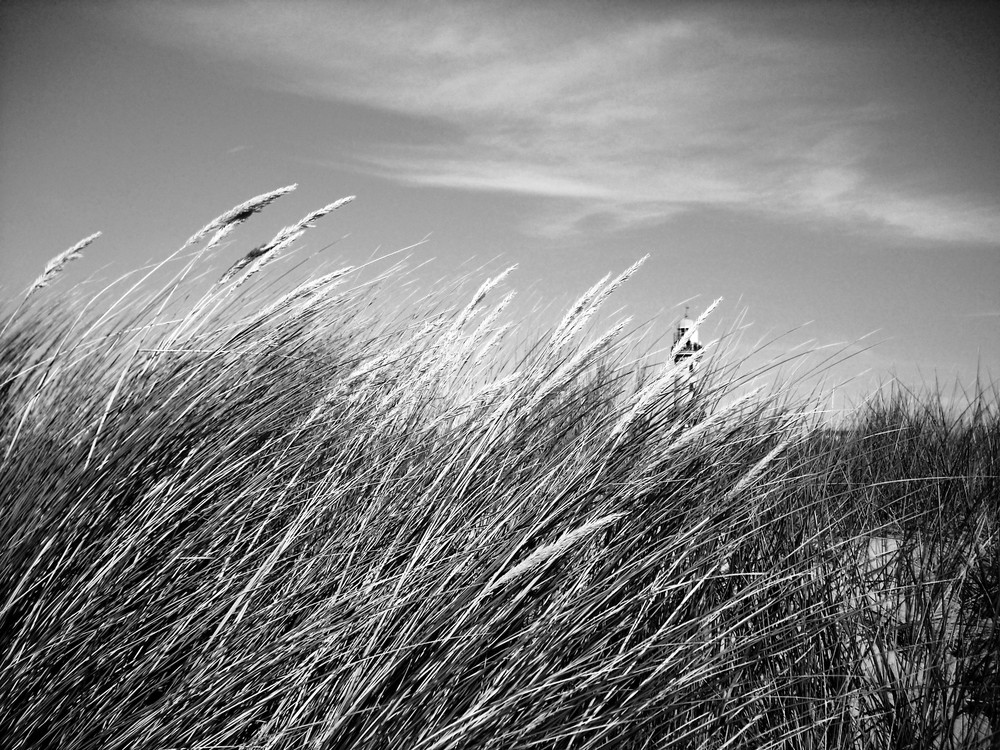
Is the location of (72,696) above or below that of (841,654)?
below

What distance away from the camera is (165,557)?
5.05 ft

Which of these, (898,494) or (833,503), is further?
(898,494)

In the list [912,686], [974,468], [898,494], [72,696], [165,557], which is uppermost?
[974,468]

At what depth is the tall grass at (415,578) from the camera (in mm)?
1226

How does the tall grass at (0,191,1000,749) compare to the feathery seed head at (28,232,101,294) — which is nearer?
the tall grass at (0,191,1000,749)

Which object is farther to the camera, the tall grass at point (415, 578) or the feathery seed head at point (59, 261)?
the feathery seed head at point (59, 261)

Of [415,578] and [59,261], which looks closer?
Answer: [415,578]

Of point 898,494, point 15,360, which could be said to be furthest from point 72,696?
point 898,494

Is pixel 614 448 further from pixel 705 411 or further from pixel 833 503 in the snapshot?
pixel 833 503

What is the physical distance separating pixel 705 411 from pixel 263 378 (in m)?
1.52

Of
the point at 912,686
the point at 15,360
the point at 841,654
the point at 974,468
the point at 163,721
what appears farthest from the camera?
the point at 974,468

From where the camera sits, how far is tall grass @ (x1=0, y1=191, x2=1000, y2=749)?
4.02 feet

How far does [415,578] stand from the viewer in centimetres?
134

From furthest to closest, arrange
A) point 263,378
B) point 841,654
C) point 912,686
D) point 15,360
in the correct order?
point 15,360 < point 263,378 < point 841,654 < point 912,686
